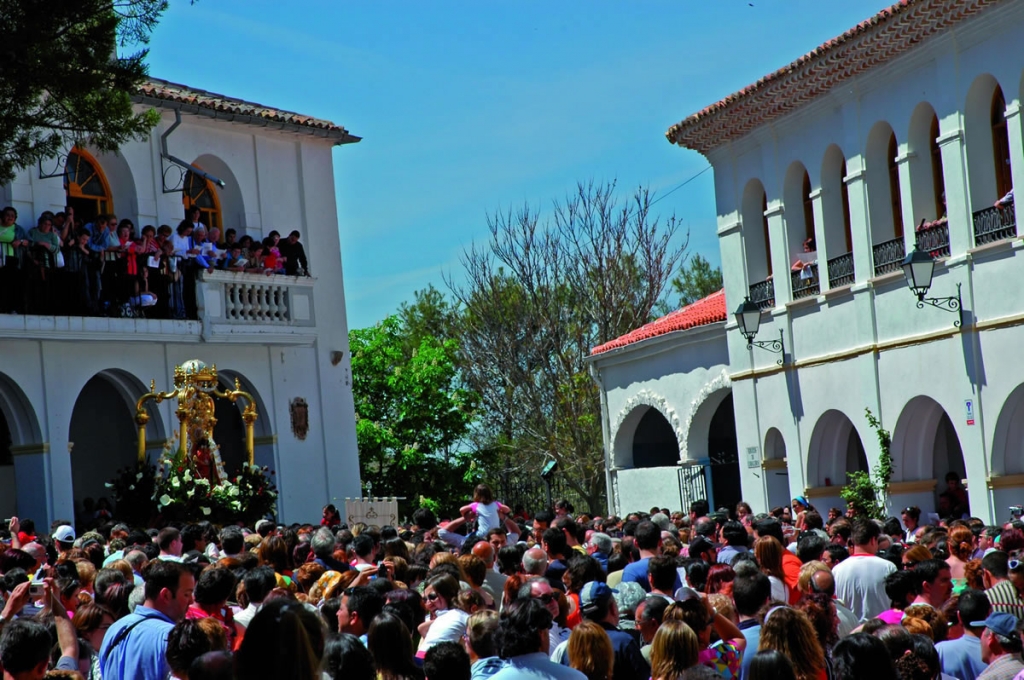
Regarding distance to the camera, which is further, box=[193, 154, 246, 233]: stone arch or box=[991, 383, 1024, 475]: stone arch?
box=[193, 154, 246, 233]: stone arch

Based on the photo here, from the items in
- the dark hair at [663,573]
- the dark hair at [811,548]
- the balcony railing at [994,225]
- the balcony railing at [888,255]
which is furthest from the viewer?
the balcony railing at [888,255]

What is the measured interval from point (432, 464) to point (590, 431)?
494cm

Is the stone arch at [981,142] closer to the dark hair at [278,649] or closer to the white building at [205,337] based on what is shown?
the white building at [205,337]

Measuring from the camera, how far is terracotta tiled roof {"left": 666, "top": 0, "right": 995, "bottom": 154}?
18.5m

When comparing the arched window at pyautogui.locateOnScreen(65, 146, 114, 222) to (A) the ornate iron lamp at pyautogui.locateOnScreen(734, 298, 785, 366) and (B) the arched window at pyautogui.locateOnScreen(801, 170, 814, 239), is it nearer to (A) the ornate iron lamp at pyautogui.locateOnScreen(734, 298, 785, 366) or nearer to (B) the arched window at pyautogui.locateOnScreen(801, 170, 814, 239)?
(A) the ornate iron lamp at pyautogui.locateOnScreen(734, 298, 785, 366)

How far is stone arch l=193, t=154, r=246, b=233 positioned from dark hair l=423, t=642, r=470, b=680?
2135 cm

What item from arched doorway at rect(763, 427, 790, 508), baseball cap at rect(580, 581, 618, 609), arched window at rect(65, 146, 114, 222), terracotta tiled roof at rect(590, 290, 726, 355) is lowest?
arched doorway at rect(763, 427, 790, 508)

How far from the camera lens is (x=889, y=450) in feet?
67.6

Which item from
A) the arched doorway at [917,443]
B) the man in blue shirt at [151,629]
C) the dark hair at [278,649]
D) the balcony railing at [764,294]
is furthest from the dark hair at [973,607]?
the balcony railing at [764,294]

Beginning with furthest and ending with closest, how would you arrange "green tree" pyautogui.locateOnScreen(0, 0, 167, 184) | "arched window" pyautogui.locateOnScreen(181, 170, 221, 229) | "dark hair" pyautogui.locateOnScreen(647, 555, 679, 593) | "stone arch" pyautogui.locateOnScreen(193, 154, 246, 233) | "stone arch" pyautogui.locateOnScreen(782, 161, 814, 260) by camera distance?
1. "stone arch" pyautogui.locateOnScreen(193, 154, 246, 233)
2. "arched window" pyautogui.locateOnScreen(181, 170, 221, 229)
3. "stone arch" pyautogui.locateOnScreen(782, 161, 814, 260)
4. "green tree" pyautogui.locateOnScreen(0, 0, 167, 184)
5. "dark hair" pyautogui.locateOnScreen(647, 555, 679, 593)

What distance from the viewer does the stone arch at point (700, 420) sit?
27.2m

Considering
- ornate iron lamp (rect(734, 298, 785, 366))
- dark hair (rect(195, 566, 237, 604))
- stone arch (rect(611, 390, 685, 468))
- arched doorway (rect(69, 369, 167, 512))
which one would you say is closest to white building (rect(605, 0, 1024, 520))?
ornate iron lamp (rect(734, 298, 785, 366))

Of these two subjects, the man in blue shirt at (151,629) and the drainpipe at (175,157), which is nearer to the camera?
the man in blue shirt at (151,629)

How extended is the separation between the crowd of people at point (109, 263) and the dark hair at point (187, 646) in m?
16.7
